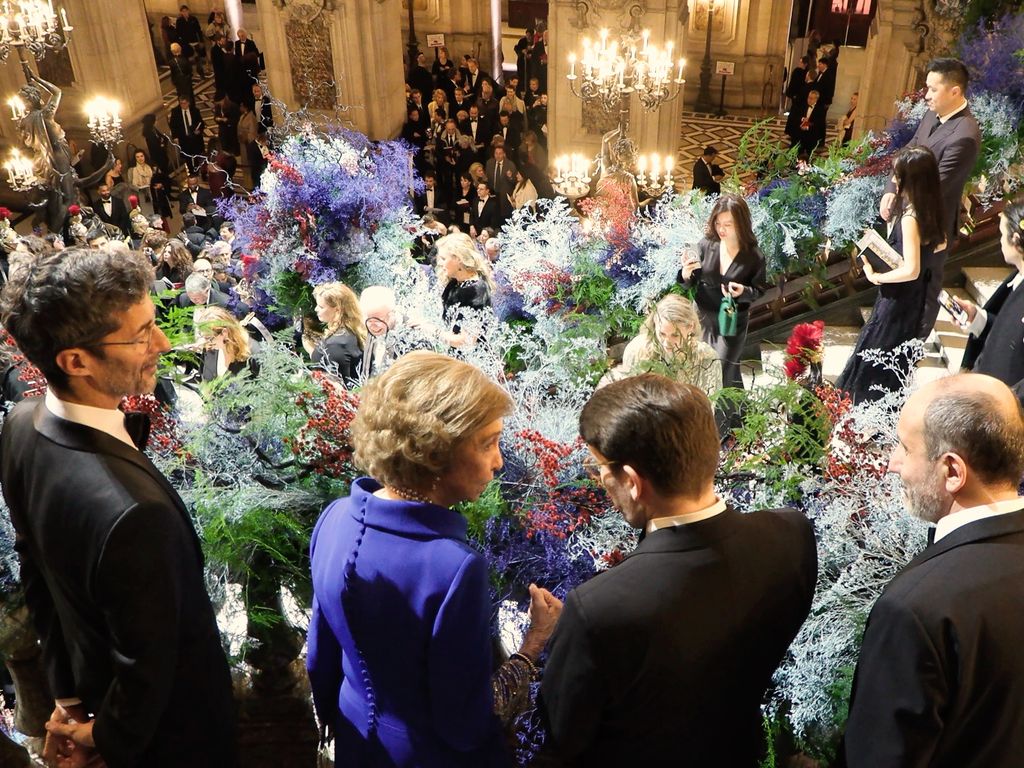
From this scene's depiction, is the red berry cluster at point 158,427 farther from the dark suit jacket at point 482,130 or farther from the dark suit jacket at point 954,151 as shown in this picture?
the dark suit jacket at point 482,130

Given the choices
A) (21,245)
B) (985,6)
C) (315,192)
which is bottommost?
(21,245)

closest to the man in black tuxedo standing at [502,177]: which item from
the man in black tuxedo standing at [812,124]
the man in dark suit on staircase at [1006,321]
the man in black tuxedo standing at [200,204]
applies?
the man in black tuxedo standing at [200,204]

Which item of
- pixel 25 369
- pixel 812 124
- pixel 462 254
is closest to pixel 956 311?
pixel 462 254

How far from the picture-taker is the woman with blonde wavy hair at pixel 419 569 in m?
1.88

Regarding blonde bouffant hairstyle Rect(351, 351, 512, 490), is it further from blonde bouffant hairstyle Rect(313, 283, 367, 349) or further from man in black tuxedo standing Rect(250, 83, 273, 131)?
→ man in black tuxedo standing Rect(250, 83, 273, 131)

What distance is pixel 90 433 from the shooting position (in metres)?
2.05

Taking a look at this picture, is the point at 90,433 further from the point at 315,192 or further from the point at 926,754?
the point at 315,192

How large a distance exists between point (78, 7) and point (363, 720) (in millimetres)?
13681

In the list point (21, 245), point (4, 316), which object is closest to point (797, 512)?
point (4, 316)

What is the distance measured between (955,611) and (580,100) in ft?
30.3

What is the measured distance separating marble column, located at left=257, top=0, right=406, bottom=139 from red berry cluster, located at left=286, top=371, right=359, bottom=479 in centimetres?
990

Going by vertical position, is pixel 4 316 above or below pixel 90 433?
above

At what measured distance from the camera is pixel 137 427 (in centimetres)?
231

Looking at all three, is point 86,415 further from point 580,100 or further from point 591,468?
point 580,100
